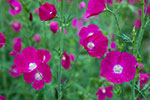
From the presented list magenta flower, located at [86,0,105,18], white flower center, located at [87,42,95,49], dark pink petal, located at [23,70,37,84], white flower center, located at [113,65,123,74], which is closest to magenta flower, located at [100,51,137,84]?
white flower center, located at [113,65,123,74]

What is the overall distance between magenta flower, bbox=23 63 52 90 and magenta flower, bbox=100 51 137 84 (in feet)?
1.30

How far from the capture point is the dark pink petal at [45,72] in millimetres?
1726

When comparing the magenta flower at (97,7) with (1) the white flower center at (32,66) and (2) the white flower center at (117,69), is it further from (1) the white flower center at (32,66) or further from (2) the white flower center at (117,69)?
(1) the white flower center at (32,66)

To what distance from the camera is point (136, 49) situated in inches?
68.0

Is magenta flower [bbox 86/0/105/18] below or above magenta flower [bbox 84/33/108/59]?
above

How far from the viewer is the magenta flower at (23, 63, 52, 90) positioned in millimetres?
1728

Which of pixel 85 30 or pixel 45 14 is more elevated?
pixel 45 14

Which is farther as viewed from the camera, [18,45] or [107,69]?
[18,45]

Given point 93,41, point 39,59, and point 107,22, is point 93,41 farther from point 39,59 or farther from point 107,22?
point 107,22

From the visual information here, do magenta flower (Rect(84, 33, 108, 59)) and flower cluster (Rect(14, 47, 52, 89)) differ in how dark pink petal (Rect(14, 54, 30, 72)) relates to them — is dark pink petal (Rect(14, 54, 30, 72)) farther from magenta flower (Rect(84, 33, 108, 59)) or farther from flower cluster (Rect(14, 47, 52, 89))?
magenta flower (Rect(84, 33, 108, 59))

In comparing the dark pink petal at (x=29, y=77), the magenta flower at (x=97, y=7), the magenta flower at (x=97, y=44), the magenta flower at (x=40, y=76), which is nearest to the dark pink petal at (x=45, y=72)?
the magenta flower at (x=40, y=76)

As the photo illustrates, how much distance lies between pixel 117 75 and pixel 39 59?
59cm

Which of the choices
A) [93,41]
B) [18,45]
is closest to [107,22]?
[18,45]

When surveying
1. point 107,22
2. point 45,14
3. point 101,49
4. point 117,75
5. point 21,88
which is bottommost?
point 21,88
